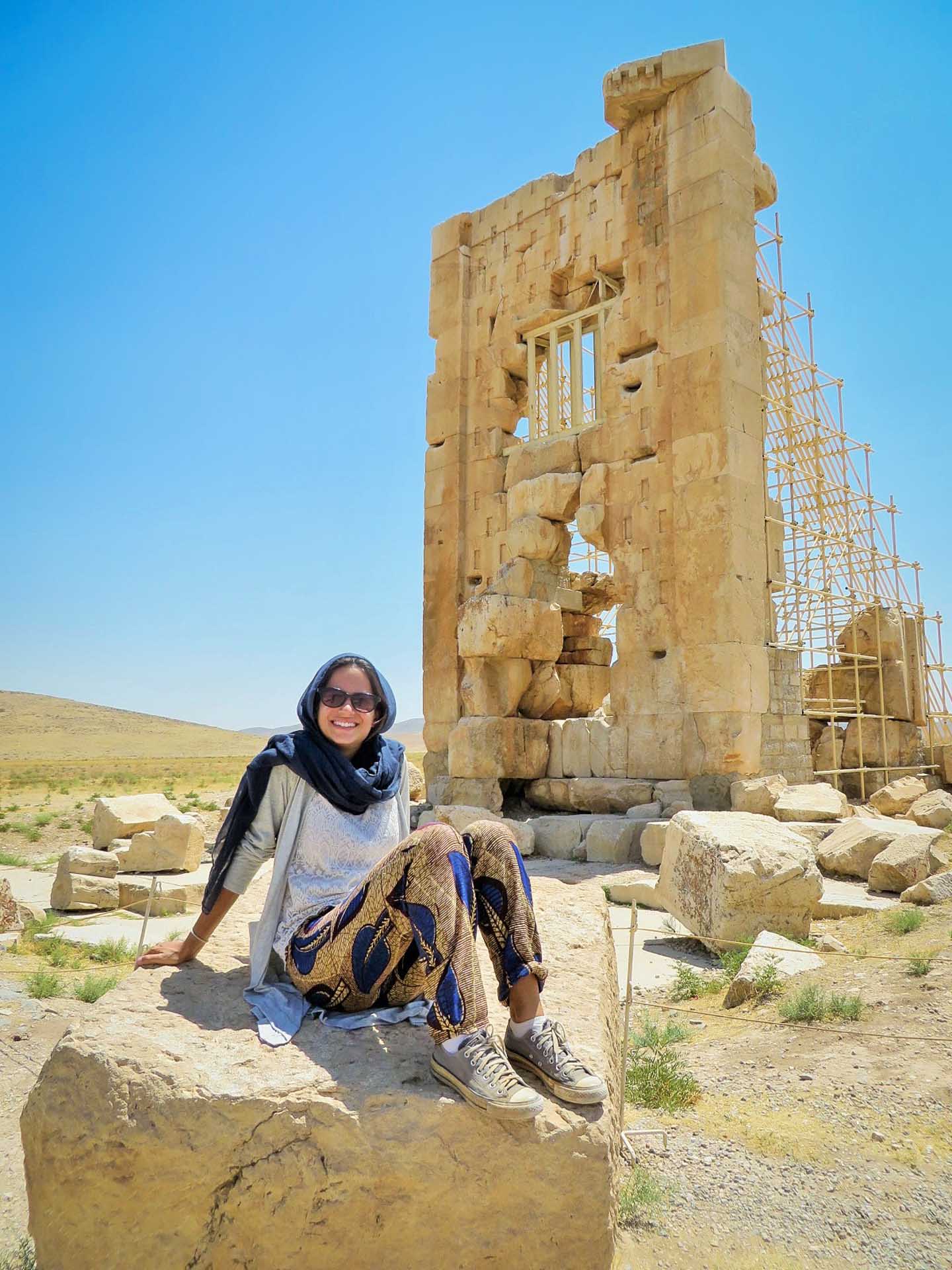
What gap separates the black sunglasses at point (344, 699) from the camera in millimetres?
3148

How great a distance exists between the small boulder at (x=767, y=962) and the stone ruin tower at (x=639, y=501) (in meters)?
4.36

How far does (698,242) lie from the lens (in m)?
10.9

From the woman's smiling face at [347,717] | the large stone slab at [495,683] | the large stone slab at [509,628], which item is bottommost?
the woman's smiling face at [347,717]

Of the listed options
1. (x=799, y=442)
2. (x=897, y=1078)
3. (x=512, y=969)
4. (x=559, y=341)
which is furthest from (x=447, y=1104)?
(x=799, y=442)

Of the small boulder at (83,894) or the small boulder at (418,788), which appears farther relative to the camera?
the small boulder at (418,788)

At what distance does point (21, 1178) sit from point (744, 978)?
3556 millimetres

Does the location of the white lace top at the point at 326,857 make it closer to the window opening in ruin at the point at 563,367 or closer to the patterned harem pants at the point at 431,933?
the patterned harem pants at the point at 431,933

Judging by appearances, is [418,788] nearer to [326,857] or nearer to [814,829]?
[814,829]

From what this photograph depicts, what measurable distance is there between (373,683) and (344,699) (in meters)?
0.16

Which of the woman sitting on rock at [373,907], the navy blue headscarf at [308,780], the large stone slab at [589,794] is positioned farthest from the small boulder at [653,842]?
the navy blue headscarf at [308,780]

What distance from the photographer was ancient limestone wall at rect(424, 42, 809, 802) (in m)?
10.3

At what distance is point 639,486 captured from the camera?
11.2 m

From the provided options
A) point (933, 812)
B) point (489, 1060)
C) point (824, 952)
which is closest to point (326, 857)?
point (489, 1060)

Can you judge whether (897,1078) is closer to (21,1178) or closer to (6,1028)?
(21,1178)
